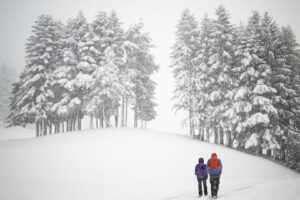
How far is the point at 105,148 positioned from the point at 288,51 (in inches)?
897

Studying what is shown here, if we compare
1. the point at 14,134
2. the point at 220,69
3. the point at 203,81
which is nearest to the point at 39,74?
the point at 203,81

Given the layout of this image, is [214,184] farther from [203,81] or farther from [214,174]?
[203,81]

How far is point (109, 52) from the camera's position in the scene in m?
31.0

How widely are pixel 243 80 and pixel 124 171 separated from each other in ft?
55.4

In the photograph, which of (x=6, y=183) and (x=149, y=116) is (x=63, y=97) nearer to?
(x=149, y=116)

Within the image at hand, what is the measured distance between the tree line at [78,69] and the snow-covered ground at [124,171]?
5820 millimetres

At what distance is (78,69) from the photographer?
1244 inches

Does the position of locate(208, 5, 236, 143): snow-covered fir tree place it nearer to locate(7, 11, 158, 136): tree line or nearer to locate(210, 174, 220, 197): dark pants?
locate(7, 11, 158, 136): tree line

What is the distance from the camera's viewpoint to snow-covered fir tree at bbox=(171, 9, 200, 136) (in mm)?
30641

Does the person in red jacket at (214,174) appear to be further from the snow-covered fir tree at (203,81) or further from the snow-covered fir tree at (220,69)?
the snow-covered fir tree at (203,81)

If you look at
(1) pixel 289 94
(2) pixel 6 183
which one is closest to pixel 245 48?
(1) pixel 289 94

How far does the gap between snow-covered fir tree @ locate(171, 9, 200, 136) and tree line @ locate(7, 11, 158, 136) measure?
5.12m

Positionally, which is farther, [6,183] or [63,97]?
[63,97]

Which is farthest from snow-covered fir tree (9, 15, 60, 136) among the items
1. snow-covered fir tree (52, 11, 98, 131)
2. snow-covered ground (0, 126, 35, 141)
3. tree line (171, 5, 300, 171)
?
snow-covered ground (0, 126, 35, 141)
